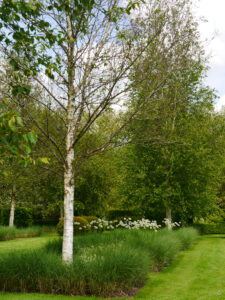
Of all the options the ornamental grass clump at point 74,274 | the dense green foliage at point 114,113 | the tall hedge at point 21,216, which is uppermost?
the dense green foliage at point 114,113

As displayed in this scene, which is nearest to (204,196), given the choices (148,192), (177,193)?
(177,193)

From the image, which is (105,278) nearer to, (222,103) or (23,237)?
(23,237)

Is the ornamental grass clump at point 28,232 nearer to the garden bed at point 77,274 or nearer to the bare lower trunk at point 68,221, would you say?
the garden bed at point 77,274

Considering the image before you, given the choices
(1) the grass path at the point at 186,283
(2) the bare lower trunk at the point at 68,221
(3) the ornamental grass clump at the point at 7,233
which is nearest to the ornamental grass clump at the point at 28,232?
(3) the ornamental grass clump at the point at 7,233

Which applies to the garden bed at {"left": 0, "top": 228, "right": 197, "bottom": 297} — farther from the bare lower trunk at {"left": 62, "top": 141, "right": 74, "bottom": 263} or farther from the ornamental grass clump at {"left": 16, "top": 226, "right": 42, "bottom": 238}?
the ornamental grass clump at {"left": 16, "top": 226, "right": 42, "bottom": 238}

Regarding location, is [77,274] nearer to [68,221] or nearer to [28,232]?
[68,221]

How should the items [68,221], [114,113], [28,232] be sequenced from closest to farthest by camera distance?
[68,221] → [114,113] → [28,232]

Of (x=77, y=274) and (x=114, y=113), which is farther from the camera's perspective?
(x=114, y=113)

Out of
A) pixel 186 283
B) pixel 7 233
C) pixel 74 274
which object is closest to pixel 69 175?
pixel 74 274

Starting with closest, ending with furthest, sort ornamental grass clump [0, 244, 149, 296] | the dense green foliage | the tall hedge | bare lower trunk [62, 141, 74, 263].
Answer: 1. the dense green foliage
2. ornamental grass clump [0, 244, 149, 296]
3. bare lower trunk [62, 141, 74, 263]
4. the tall hedge

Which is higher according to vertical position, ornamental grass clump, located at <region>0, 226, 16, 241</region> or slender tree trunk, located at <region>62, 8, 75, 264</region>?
slender tree trunk, located at <region>62, 8, 75, 264</region>

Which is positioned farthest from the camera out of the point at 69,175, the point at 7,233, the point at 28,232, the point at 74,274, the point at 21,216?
the point at 21,216

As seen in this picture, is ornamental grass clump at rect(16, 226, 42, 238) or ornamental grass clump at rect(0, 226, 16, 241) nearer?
ornamental grass clump at rect(0, 226, 16, 241)

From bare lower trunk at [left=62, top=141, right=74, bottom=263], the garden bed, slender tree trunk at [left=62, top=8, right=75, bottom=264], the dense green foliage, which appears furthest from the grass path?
the dense green foliage
